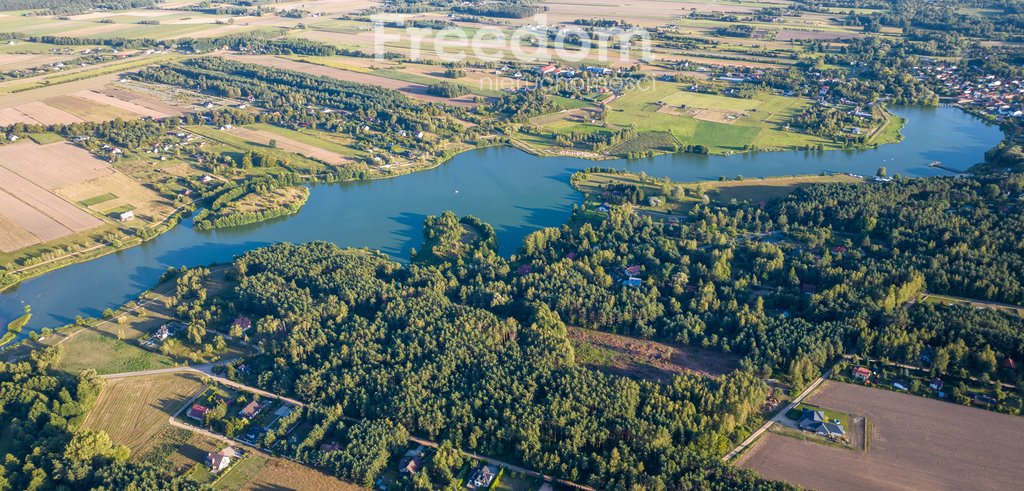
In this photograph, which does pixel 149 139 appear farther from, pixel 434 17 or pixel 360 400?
pixel 434 17

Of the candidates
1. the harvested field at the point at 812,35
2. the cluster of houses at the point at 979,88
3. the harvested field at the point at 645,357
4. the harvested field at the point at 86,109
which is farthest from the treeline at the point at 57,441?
the harvested field at the point at 812,35

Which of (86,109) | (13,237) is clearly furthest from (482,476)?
(86,109)

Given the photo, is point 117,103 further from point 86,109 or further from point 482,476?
point 482,476

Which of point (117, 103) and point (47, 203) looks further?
point (117, 103)

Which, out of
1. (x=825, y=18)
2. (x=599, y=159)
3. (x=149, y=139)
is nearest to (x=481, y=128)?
(x=599, y=159)

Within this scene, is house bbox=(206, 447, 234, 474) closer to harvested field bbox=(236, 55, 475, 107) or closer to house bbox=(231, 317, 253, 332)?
house bbox=(231, 317, 253, 332)

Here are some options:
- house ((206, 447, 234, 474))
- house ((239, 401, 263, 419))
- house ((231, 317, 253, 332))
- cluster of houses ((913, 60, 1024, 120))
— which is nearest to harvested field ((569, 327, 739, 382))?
house ((239, 401, 263, 419))
